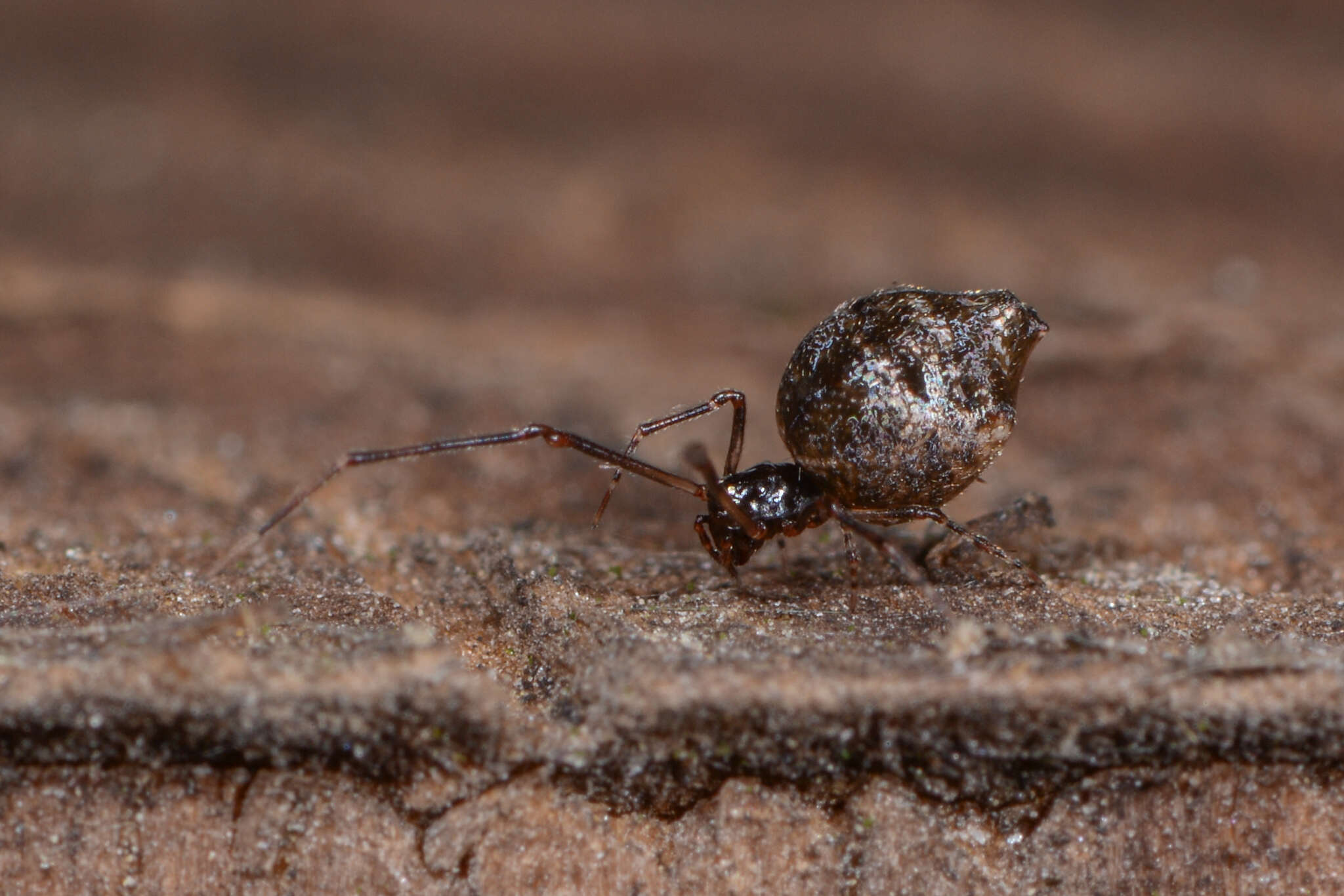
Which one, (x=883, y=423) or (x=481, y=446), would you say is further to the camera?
(x=883, y=423)

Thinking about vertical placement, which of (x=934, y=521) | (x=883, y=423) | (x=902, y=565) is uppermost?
(x=883, y=423)

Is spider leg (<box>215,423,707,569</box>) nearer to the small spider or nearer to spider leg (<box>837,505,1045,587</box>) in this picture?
the small spider

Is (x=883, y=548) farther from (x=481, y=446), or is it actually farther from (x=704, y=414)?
(x=481, y=446)

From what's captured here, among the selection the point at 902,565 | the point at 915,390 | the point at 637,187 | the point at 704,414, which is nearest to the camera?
the point at 902,565

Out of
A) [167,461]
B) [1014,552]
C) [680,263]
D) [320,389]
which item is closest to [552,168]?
[680,263]

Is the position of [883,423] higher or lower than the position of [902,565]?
higher

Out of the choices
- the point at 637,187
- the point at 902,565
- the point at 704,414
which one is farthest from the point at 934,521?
the point at 637,187
